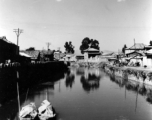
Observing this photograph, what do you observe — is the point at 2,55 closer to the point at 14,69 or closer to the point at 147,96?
the point at 14,69

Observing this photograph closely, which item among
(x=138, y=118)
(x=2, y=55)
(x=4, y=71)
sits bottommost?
(x=138, y=118)

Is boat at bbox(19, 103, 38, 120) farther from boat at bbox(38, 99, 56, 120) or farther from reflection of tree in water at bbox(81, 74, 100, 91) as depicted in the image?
reflection of tree in water at bbox(81, 74, 100, 91)

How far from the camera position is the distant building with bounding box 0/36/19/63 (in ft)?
95.6

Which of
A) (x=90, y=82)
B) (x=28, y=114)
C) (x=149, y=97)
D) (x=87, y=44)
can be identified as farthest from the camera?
(x=87, y=44)

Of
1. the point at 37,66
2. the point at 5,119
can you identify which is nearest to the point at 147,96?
the point at 5,119

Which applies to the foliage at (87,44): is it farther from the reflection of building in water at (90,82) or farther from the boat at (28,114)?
the boat at (28,114)

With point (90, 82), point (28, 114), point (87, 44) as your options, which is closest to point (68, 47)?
point (87, 44)

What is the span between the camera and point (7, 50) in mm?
31531

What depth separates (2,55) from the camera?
2942 centimetres

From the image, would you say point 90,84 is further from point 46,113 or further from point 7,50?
point 46,113

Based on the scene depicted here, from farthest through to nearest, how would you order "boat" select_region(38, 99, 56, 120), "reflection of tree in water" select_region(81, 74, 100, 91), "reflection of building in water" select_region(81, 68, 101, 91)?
"reflection of building in water" select_region(81, 68, 101, 91) < "reflection of tree in water" select_region(81, 74, 100, 91) < "boat" select_region(38, 99, 56, 120)

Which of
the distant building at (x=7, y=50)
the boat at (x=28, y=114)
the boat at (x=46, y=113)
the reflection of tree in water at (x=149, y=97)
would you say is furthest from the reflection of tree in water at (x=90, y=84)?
the boat at (x=28, y=114)

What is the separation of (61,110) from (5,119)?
18.7 feet

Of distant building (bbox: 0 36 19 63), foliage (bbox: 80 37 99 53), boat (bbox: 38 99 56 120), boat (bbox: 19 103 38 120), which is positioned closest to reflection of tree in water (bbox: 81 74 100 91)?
distant building (bbox: 0 36 19 63)
